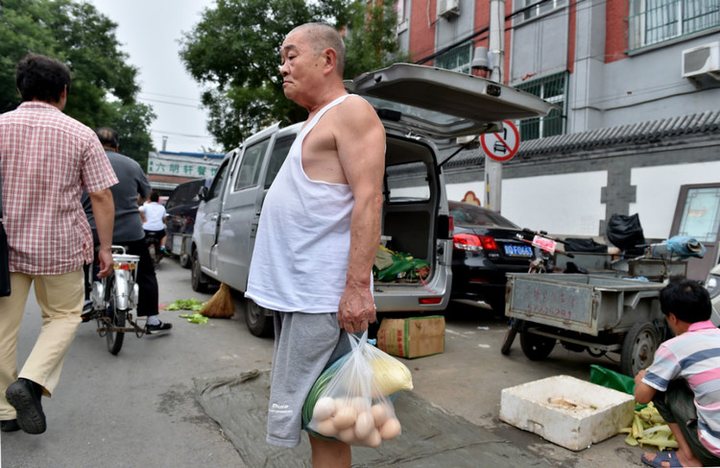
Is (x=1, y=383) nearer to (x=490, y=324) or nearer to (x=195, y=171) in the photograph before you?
(x=490, y=324)

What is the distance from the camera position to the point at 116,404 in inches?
135

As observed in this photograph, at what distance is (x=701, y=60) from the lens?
10570mm

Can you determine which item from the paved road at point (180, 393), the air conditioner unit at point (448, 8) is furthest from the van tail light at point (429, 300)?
the air conditioner unit at point (448, 8)

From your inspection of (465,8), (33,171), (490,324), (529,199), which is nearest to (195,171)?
(465,8)

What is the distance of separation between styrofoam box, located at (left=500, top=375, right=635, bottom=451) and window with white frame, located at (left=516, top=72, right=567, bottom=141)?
10953 millimetres

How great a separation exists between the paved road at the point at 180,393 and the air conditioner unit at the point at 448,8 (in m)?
13.9

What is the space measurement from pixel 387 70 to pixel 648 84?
10644 mm

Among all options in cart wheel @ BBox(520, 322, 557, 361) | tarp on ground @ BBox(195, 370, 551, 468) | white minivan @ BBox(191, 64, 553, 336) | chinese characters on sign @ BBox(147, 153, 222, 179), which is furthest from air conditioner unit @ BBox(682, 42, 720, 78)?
chinese characters on sign @ BBox(147, 153, 222, 179)

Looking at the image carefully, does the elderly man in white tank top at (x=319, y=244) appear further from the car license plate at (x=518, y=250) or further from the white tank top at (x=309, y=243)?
the car license plate at (x=518, y=250)

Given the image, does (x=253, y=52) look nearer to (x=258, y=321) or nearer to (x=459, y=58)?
(x=459, y=58)

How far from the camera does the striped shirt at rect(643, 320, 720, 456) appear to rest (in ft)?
8.30

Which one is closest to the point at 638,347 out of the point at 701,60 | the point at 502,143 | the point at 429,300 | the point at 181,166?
the point at 429,300

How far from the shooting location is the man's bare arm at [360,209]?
1762mm

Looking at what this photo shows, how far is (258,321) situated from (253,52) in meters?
11.4
